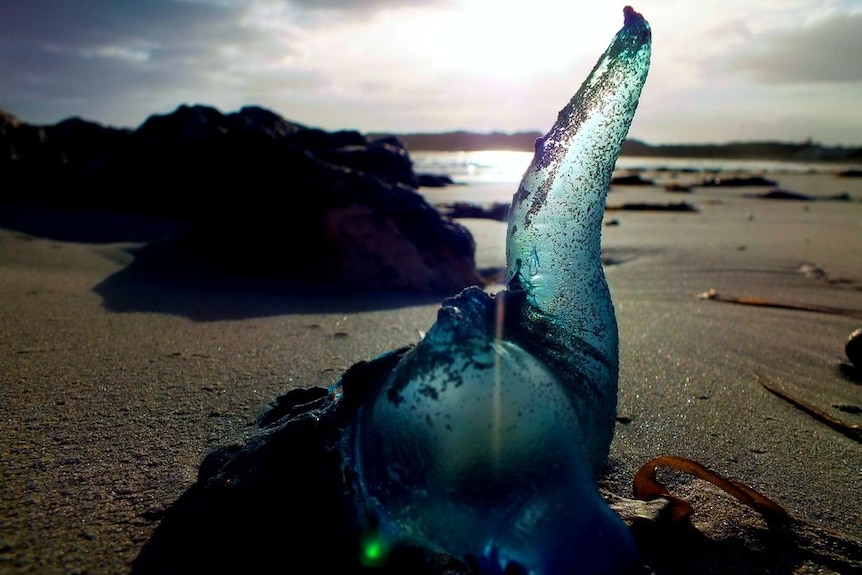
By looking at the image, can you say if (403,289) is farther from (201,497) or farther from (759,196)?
(759,196)

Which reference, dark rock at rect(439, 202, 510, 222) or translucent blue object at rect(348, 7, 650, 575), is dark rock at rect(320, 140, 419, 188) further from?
translucent blue object at rect(348, 7, 650, 575)

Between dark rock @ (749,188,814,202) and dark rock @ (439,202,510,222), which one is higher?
dark rock @ (749,188,814,202)

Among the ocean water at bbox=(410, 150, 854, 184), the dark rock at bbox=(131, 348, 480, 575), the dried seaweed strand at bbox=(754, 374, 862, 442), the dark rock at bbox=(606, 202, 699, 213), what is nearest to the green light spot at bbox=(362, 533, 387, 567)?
the dark rock at bbox=(131, 348, 480, 575)

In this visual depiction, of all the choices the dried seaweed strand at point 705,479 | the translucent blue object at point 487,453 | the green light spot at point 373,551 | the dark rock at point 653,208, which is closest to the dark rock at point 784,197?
the dark rock at point 653,208

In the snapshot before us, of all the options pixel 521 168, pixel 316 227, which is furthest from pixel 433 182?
pixel 521 168

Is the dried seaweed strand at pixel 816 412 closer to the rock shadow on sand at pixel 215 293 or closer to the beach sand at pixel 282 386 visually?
the beach sand at pixel 282 386

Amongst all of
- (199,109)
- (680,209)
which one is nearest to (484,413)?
(199,109)

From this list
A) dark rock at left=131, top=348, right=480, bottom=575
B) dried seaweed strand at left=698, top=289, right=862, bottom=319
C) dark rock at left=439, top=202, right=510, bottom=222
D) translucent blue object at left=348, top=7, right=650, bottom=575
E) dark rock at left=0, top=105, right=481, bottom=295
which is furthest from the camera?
dark rock at left=439, top=202, right=510, bottom=222
